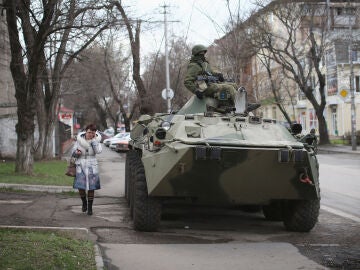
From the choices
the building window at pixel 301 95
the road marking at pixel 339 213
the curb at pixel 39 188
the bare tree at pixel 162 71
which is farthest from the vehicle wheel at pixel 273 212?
the building window at pixel 301 95

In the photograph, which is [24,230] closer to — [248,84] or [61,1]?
[61,1]

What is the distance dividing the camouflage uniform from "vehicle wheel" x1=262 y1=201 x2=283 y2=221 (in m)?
1.89

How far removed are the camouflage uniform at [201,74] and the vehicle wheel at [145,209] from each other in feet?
6.95

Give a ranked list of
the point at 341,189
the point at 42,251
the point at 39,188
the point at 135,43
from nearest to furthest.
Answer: the point at 42,251
the point at 39,188
the point at 341,189
the point at 135,43

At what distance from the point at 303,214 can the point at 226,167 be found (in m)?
1.63

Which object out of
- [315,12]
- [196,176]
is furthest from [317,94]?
[196,176]

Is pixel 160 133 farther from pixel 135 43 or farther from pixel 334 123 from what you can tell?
pixel 334 123

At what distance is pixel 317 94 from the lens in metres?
52.2

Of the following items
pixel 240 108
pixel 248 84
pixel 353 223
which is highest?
pixel 248 84

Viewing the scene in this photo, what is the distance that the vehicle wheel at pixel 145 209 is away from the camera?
313 inches

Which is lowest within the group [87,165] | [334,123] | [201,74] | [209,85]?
[87,165]

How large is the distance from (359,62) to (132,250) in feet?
136

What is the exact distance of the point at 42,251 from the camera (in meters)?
5.95

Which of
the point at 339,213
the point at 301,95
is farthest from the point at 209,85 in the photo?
the point at 301,95
